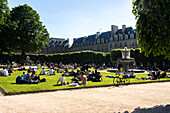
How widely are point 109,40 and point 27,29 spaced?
51009 millimetres

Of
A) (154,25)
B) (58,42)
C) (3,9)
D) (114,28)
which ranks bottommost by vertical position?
(154,25)

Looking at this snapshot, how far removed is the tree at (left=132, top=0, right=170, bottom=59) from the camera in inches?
343

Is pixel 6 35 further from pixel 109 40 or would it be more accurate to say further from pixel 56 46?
pixel 56 46

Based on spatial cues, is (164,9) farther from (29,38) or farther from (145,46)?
(29,38)

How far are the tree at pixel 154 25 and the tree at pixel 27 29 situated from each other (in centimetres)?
3567

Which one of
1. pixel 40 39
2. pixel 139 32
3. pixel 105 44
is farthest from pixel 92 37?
pixel 139 32

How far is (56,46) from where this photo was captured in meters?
109

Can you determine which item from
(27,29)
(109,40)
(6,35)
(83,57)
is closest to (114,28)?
(109,40)

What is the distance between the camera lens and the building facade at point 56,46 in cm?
10491

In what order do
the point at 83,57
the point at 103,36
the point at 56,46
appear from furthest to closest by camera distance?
1. the point at 56,46
2. the point at 103,36
3. the point at 83,57

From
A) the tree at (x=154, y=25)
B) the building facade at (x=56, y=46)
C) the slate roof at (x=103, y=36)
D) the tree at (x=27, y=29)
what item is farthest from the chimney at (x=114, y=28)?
the tree at (x=154, y=25)

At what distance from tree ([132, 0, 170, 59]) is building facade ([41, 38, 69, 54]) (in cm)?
9687

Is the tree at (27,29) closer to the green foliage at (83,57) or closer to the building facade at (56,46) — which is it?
the green foliage at (83,57)

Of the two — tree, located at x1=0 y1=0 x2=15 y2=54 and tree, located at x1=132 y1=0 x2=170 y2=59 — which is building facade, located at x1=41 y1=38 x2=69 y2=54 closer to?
tree, located at x1=0 y1=0 x2=15 y2=54
